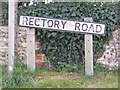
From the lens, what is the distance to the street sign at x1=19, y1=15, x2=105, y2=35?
13.5 feet

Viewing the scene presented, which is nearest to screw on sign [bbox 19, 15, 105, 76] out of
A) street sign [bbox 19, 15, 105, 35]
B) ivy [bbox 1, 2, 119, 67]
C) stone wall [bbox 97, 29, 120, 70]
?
street sign [bbox 19, 15, 105, 35]

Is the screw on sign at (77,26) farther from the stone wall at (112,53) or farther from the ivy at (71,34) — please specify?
the stone wall at (112,53)

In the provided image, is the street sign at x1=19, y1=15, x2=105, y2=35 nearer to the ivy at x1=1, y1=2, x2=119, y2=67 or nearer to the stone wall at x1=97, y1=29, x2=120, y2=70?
the ivy at x1=1, y1=2, x2=119, y2=67

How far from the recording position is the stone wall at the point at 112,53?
188 inches

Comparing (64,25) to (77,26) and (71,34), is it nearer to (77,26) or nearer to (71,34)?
(77,26)

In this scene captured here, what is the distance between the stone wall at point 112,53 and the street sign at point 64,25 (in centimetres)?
82

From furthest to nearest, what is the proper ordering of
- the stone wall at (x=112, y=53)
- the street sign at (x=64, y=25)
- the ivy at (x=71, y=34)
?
the stone wall at (x=112, y=53), the ivy at (x=71, y=34), the street sign at (x=64, y=25)

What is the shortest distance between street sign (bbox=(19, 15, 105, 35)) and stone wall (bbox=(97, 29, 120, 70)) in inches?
32.2

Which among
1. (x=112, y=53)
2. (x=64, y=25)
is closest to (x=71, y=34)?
(x=64, y=25)

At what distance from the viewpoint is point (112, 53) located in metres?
4.81

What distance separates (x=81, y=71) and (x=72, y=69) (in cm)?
24

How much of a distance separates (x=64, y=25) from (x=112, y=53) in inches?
59.7

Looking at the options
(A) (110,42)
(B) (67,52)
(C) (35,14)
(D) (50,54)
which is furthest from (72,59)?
(C) (35,14)

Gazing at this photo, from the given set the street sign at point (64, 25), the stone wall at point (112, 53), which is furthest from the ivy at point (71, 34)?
the street sign at point (64, 25)
